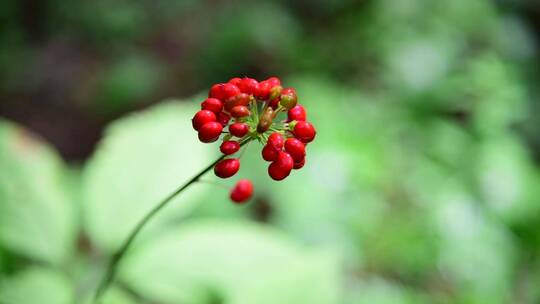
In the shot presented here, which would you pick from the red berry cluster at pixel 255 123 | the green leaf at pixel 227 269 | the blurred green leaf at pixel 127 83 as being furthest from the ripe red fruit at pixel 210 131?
the blurred green leaf at pixel 127 83

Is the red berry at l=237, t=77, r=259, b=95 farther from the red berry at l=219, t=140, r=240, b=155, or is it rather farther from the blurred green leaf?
the blurred green leaf

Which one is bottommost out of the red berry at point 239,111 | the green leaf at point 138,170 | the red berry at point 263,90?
the red berry at point 239,111

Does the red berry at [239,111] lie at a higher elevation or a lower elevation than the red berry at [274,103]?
lower

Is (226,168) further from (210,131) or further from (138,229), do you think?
(138,229)

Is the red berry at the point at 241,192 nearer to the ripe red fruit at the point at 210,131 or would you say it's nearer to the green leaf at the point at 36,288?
the ripe red fruit at the point at 210,131

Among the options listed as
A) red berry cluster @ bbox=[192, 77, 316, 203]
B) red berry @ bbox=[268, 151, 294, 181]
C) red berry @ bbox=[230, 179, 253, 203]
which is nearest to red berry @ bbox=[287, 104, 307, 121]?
red berry cluster @ bbox=[192, 77, 316, 203]

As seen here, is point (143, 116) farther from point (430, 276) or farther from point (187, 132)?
point (430, 276)
